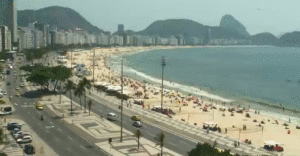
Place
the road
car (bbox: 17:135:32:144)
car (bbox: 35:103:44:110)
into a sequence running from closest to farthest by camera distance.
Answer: the road, car (bbox: 17:135:32:144), car (bbox: 35:103:44:110)

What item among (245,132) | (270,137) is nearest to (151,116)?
(245,132)

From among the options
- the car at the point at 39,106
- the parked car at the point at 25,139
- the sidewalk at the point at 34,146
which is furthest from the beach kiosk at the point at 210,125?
the car at the point at 39,106

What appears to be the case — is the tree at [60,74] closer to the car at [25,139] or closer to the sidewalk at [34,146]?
the sidewalk at [34,146]

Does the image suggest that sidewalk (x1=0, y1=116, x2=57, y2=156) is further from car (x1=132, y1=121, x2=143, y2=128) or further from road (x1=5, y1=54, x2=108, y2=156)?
car (x1=132, y1=121, x2=143, y2=128)

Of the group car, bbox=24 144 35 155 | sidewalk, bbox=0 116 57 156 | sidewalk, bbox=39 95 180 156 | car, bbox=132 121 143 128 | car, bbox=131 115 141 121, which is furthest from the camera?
car, bbox=131 115 141 121

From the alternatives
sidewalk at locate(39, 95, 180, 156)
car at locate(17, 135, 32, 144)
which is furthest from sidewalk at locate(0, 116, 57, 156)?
sidewalk at locate(39, 95, 180, 156)

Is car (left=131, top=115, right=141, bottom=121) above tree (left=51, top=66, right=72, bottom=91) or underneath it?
underneath

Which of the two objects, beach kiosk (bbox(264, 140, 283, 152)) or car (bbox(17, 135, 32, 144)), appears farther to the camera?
beach kiosk (bbox(264, 140, 283, 152))
